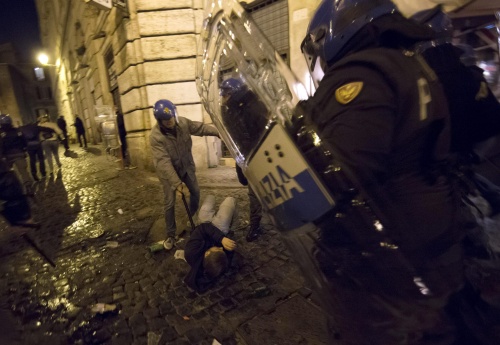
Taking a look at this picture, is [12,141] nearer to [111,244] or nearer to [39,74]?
[111,244]

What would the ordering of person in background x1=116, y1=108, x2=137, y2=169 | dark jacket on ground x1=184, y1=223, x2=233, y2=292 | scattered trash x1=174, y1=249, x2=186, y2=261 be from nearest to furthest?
1. dark jacket on ground x1=184, y1=223, x2=233, y2=292
2. scattered trash x1=174, y1=249, x2=186, y2=261
3. person in background x1=116, y1=108, x2=137, y2=169

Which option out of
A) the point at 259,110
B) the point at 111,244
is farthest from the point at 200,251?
the point at 259,110

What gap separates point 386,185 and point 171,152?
348cm

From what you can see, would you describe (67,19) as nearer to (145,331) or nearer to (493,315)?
(145,331)

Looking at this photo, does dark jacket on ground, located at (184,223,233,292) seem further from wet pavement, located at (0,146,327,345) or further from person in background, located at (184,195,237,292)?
wet pavement, located at (0,146,327,345)

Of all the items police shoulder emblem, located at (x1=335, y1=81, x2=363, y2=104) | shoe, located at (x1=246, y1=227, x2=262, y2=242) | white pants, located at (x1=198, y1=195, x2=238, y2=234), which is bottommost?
shoe, located at (x1=246, y1=227, x2=262, y2=242)

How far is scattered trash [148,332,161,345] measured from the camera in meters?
2.31

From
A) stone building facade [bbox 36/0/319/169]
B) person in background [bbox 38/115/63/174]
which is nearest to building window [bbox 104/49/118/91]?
stone building facade [bbox 36/0/319/169]

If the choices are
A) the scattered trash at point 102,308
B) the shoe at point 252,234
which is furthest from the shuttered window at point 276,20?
the scattered trash at point 102,308

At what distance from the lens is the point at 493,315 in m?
1.03

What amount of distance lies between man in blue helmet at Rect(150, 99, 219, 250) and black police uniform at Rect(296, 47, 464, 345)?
3139mm

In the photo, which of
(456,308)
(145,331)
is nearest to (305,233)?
(456,308)

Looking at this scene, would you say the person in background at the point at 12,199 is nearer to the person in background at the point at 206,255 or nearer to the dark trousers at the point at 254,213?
the person in background at the point at 206,255

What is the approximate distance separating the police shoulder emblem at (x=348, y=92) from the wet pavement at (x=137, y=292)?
2.03 m
